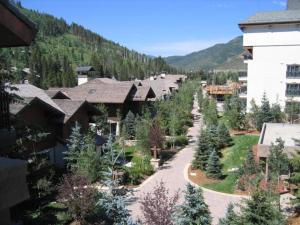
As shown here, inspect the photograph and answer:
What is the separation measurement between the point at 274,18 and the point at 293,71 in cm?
699

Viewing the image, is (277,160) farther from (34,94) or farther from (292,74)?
(292,74)

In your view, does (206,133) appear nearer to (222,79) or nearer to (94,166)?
(94,166)

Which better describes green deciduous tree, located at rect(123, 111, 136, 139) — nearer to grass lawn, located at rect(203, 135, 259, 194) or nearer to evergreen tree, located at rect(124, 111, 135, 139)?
evergreen tree, located at rect(124, 111, 135, 139)

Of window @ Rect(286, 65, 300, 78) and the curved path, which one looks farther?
window @ Rect(286, 65, 300, 78)

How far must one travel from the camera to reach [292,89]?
45.6 m

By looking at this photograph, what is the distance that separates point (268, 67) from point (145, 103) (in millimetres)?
15720

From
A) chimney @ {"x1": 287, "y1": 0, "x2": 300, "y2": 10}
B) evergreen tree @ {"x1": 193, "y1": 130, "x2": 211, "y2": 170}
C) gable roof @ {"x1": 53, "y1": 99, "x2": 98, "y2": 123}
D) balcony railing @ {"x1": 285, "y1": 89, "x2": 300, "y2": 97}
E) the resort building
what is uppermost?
chimney @ {"x1": 287, "y1": 0, "x2": 300, "y2": 10}

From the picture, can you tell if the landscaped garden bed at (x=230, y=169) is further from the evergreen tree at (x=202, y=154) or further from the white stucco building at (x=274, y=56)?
the white stucco building at (x=274, y=56)

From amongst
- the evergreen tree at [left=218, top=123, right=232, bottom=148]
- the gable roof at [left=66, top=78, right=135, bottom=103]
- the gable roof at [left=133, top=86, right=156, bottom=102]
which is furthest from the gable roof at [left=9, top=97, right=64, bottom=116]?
the gable roof at [left=133, top=86, right=156, bottom=102]

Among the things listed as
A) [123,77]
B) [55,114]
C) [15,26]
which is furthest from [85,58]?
[15,26]

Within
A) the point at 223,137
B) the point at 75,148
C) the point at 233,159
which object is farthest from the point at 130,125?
the point at 75,148

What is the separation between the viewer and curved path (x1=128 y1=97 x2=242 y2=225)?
2045 centimetres

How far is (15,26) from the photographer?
340 cm

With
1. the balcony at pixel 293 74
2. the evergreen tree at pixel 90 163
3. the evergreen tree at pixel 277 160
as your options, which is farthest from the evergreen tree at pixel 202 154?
the balcony at pixel 293 74
